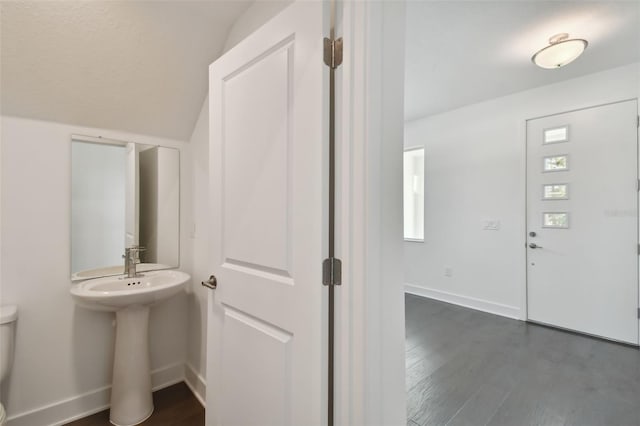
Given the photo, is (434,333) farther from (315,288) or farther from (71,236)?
(71,236)

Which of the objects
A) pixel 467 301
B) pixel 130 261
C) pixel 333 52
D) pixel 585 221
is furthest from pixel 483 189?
pixel 130 261

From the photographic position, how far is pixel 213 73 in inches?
57.2

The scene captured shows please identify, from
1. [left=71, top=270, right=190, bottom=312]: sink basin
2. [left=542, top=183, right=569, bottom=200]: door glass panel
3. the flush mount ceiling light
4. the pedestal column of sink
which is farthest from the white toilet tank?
[left=542, top=183, right=569, bottom=200]: door glass panel

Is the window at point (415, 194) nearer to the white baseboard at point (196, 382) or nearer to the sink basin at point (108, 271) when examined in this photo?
the white baseboard at point (196, 382)

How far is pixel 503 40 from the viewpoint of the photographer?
87.0 inches

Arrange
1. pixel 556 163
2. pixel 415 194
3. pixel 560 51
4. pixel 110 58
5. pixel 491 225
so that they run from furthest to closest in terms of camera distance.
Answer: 1. pixel 415 194
2. pixel 491 225
3. pixel 556 163
4. pixel 560 51
5. pixel 110 58

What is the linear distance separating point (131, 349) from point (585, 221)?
3.96 metres

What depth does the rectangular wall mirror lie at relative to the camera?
175cm

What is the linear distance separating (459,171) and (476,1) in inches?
87.4

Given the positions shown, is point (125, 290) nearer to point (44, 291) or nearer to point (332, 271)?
point (44, 291)

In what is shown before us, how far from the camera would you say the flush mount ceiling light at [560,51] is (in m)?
2.09

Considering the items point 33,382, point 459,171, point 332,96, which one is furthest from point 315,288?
point 459,171

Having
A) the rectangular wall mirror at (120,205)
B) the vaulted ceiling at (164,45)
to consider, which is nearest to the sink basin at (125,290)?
the rectangular wall mirror at (120,205)

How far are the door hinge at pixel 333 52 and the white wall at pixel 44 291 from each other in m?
1.64
